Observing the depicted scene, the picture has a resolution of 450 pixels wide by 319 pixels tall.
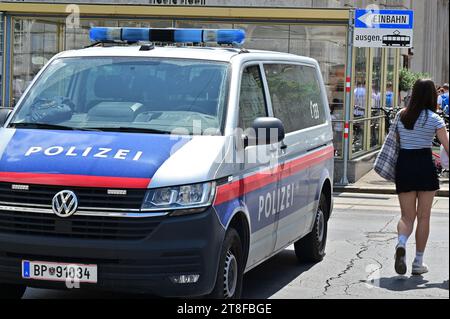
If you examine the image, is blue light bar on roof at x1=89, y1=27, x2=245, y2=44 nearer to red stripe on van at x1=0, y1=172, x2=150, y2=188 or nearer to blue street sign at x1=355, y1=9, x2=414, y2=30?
red stripe on van at x1=0, y1=172, x2=150, y2=188

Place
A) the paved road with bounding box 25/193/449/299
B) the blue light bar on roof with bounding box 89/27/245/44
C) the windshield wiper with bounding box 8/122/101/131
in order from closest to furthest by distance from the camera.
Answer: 1. the windshield wiper with bounding box 8/122/101/131
2. the paved road with bounding box 25/193/449/299
3. the blue light bar on roof with bounding box 89/27/245/44

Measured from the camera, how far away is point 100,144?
5926 mm

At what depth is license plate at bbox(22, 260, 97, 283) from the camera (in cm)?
555

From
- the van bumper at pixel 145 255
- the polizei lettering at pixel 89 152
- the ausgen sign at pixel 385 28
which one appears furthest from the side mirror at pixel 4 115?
the ausgen sign at pixel 385 28

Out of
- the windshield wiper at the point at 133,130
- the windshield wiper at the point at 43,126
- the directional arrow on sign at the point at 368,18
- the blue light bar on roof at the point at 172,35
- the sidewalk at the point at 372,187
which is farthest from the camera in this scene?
the directional arrow on sign at the point at 368,18

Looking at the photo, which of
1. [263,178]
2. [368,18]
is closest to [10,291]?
[263,178]

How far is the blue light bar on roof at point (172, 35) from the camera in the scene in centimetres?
740

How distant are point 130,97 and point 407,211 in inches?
107

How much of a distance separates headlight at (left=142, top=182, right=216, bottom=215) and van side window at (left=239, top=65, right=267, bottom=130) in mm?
946

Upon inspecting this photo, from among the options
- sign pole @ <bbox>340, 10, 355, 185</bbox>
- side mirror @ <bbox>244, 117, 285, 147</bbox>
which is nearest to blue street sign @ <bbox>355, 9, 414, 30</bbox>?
sign pole @ <bbox>340, 10, 355, 185</bbox>

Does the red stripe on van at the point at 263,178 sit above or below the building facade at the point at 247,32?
below

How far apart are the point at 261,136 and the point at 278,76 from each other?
1204 mm

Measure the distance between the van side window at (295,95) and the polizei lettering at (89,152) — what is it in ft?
6.00

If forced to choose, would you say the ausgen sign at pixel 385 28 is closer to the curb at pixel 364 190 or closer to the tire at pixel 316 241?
the curb at pixel 364 190
